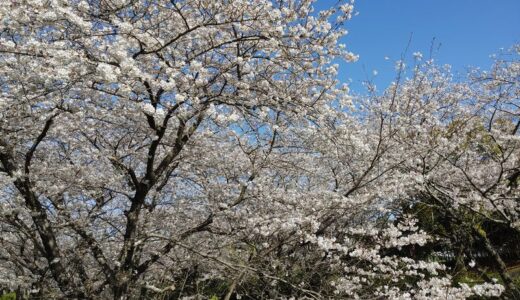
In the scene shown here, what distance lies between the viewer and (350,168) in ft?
24.8

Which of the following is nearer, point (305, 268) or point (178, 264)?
point (178, 264)

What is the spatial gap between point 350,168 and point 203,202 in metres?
2.70

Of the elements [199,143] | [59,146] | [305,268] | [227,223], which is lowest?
[305,268]

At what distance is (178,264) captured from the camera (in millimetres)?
6020

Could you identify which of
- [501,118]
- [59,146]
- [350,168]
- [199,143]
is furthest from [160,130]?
[501,118]

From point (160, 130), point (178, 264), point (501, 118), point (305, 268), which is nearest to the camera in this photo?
point (160, 130)

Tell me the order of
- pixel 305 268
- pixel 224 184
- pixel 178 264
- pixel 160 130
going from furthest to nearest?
pixel 224 184 → pixel 305 268 → pixel 178 264 → pixel 160 130

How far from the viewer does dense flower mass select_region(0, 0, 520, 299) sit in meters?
4.39

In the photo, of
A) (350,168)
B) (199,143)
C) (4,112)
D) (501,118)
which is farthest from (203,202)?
(501,118)

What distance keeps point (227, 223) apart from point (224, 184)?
68 centimetres

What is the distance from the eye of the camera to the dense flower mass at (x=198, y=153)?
4395 millimetres

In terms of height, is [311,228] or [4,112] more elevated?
[4,112]

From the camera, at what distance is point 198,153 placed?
6.74 metres

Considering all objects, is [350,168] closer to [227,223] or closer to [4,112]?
[227,223]
